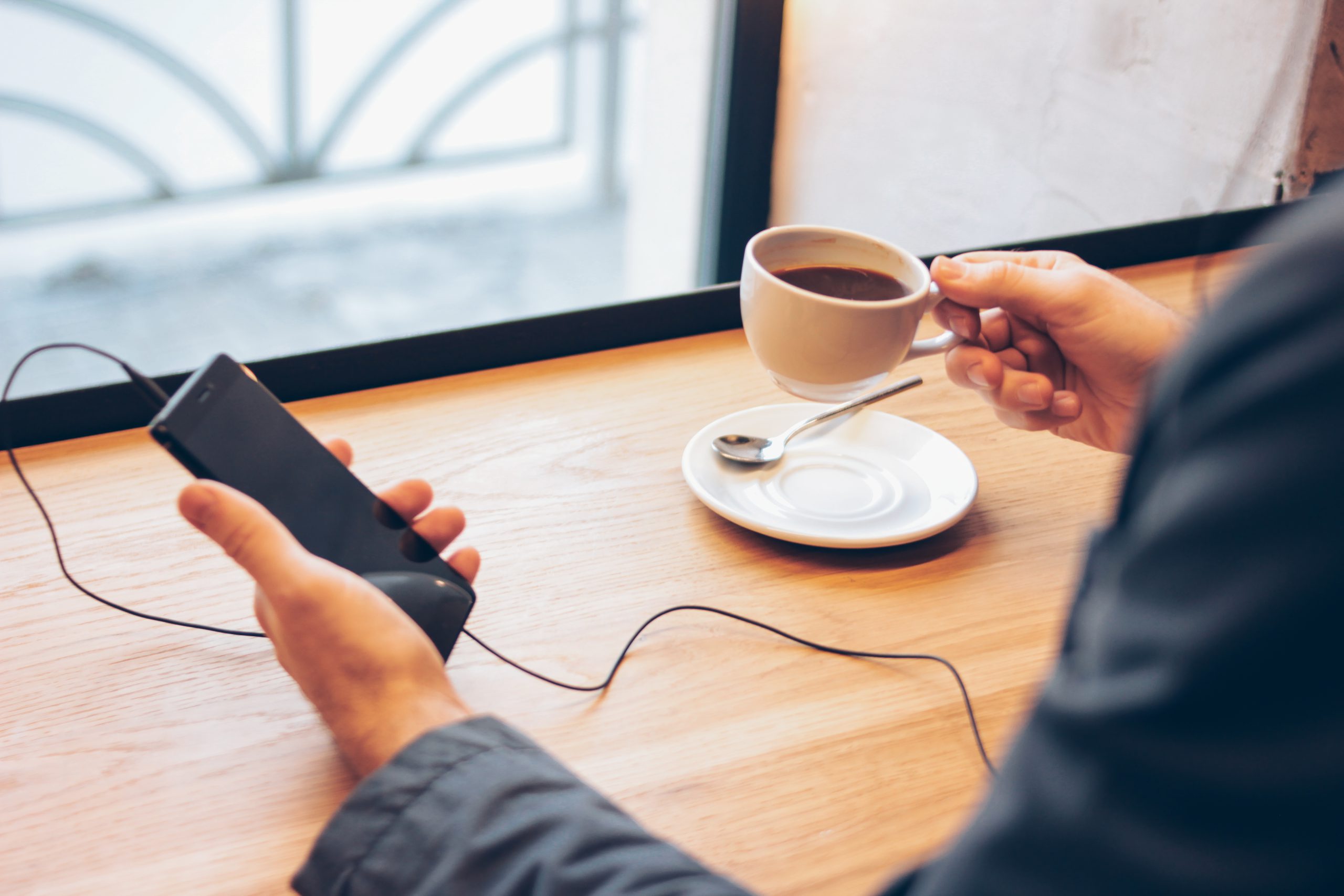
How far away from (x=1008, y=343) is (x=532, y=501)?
1.25 feet

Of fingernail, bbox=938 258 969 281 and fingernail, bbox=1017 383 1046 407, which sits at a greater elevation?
fingernail, bbox=938 258 969 281

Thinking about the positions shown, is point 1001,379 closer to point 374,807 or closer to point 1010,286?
point 1010,286

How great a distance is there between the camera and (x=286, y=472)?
0.57 meters

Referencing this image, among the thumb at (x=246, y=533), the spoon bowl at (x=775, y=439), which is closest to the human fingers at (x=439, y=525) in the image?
the thumb at (x=246, y=533)

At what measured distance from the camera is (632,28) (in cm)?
370

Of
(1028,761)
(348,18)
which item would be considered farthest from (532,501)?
(348,18)

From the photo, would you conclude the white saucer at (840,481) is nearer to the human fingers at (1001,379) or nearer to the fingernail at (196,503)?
the human fingers at (1001,379)

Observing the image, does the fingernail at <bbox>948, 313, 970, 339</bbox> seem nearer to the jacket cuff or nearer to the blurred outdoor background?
the jacket cuff

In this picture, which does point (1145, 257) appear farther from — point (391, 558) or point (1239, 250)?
point (391, 558)

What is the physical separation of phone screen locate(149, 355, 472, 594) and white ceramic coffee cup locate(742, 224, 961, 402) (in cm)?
24

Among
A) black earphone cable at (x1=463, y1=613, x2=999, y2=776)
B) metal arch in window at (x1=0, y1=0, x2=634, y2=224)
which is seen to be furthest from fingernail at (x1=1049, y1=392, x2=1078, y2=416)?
metal arch in window at (x1=0, y1=0, x2=634, y2=224)

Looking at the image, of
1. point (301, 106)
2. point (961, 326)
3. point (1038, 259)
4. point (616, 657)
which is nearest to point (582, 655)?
point (616, 657)

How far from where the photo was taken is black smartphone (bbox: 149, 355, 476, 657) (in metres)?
0.53

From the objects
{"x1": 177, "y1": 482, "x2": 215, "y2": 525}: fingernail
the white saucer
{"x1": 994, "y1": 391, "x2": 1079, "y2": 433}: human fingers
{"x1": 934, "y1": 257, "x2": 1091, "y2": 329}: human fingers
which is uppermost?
{"x1": 934, "y1": 257, "x2": 1091, "y2": 329}: human fingers
